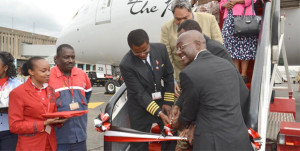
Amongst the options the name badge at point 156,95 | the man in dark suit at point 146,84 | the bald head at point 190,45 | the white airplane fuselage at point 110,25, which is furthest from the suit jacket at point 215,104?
the white airplane fuselage at point 110,25

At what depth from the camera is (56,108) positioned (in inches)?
109

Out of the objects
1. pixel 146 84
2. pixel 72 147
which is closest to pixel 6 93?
pixel 72 147

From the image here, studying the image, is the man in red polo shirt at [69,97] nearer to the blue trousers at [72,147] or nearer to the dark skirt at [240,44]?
the blue trousers at [72,147]

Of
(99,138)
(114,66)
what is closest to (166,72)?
(99,138)

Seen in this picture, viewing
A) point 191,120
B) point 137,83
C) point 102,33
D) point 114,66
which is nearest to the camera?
point 191,120

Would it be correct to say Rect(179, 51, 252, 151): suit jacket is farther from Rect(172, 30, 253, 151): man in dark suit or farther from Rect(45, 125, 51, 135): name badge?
Rect(45, 125, 51, 135): name badge

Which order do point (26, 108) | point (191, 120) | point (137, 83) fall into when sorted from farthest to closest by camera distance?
point (137, 83), point (26, 108), point (191, 120)

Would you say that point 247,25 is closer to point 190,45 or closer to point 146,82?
point 146,82

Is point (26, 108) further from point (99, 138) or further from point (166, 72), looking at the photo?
point (99, 138)

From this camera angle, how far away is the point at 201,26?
10.4 feet

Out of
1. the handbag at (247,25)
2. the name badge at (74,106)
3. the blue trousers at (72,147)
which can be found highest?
the handbag at (247,25)

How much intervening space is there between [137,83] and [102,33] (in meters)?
5.83

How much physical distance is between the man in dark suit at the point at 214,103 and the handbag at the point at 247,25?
5.17 feet

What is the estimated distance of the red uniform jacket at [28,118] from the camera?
2.43m
